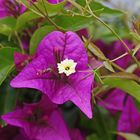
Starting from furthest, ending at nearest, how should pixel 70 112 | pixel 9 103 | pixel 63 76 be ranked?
1. pixel 70 112
2. pixel 9 103
3. pixel 63 76

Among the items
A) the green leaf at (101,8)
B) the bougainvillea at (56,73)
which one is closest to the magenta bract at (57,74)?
the bougainvillea at (56,73)

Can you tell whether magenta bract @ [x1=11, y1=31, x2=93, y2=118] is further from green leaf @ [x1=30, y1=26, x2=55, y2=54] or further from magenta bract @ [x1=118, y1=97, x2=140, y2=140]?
magenta bract @ [x1=118, y1=97, x2=140, y2=140]

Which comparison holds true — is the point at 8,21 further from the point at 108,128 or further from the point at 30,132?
the point at 108,128

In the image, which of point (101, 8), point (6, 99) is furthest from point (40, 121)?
point (101, 8)

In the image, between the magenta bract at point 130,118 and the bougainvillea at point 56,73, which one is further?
the magenta bract at point 130,118

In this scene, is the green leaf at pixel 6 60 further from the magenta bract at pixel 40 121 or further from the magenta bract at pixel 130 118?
the magenta bract at pixel 130 118

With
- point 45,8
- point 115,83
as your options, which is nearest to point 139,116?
point 115,83

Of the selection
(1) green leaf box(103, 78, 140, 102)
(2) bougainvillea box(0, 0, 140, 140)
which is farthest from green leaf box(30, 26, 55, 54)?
(1) green leaf box(103, 78, 140, 102)
